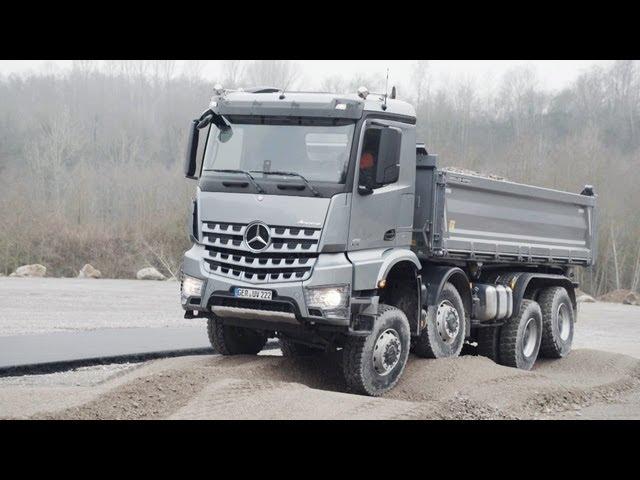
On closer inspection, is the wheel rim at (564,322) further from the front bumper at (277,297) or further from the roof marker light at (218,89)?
the roof marker light at (218,89)

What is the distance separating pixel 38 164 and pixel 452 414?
5593 centimetres

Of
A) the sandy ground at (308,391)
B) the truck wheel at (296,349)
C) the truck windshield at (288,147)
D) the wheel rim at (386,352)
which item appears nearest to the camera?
the sandy ground at (308,391)

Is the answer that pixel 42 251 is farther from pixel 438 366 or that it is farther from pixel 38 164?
pixel 438 366

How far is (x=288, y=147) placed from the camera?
9.40 m

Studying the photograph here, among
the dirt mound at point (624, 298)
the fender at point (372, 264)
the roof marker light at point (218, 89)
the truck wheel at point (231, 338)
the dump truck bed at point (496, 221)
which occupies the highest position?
the roof marker light at point (218, 89)

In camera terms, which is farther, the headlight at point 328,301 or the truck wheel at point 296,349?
the truck wheel at point 296,349

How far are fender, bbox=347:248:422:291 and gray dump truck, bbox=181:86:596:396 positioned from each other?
0.05 feet

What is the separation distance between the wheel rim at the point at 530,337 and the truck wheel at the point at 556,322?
38cm

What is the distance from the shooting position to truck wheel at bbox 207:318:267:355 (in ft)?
34.3

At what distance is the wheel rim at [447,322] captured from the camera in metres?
10.8

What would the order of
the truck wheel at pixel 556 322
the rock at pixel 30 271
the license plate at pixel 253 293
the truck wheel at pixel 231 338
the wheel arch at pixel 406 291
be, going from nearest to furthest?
the license plate at pixel 253 293
the wheel arch at pixel 406 291
the truck wheel at pixel 231 338
the truck wheel at pixel 556 322
the rock at pixel 30 271

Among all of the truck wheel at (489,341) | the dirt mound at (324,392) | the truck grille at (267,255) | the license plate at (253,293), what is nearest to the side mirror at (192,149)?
the truck grille at (267,255)

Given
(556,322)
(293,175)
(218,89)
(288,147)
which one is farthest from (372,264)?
(556,322)

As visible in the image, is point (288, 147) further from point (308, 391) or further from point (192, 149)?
point (308, 391)
